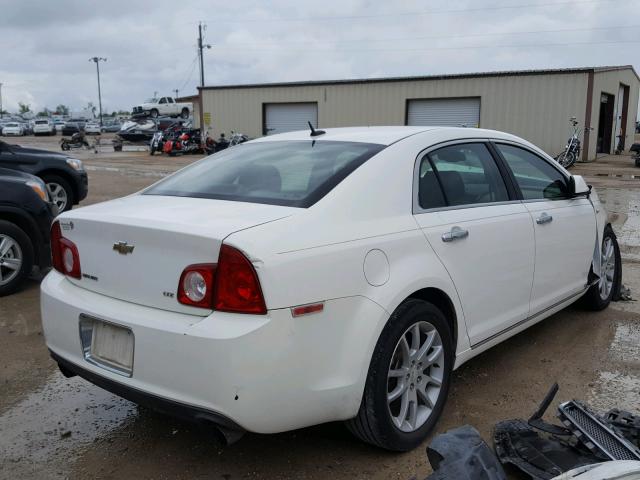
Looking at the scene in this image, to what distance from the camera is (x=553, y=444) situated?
2980mm

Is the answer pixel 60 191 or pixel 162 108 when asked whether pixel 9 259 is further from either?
pixel 162 108

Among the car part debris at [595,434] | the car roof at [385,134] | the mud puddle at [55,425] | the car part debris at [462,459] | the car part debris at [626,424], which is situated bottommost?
the mud puddle at [55,425]

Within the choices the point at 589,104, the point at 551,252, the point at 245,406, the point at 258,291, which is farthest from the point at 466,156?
the point at 589,104

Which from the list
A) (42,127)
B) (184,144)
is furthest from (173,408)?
(42,127)

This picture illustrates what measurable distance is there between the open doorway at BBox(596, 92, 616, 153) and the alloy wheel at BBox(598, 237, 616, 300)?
24.5 metres

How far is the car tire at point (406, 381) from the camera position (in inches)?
111

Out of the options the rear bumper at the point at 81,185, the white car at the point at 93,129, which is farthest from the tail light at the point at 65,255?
the white car at the point at 93,129

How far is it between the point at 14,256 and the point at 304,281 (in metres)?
4.39

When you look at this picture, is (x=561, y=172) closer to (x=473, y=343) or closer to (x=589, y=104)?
(x=473, y=343)

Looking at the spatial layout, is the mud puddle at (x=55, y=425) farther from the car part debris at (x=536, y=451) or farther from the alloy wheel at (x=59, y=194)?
the alloy wheel at (x=59, y=194)

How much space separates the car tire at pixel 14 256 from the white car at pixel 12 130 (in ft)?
190

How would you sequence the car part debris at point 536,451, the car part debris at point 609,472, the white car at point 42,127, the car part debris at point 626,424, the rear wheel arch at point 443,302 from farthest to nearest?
1. the white car at point 42,127
2. the rear wheel arch at point 443,302
3. the car part debris at point 626,424
4. the car part debris at point 536,451
5. the car part debris at point 609,472

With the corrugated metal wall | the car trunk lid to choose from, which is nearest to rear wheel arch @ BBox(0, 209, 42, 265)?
the car trunk lid

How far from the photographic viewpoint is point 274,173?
10.9 feet
